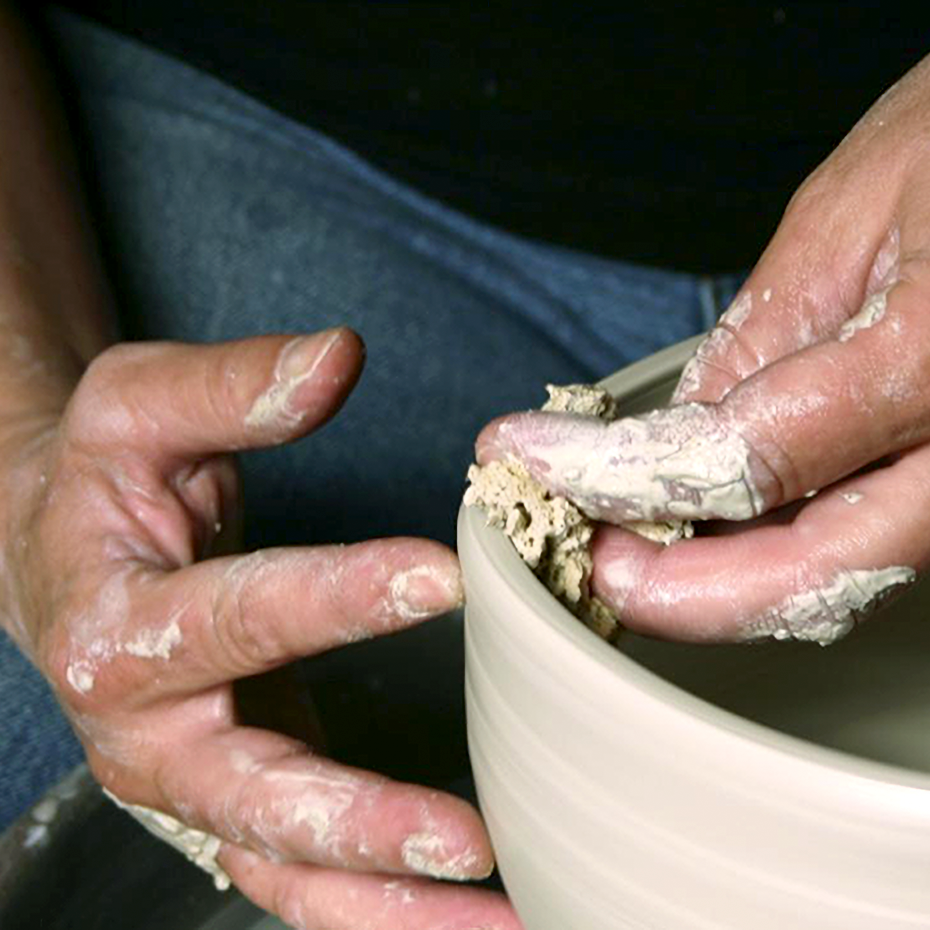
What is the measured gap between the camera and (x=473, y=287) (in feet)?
4.30

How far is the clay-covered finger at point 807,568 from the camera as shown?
25.0 inches

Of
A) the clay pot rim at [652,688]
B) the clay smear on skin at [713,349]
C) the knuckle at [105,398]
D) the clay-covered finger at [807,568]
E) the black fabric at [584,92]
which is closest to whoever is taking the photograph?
the clay pot rim at [652,688]

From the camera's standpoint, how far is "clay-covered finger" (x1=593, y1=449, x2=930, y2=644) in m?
0.63

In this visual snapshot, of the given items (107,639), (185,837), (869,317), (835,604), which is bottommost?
(185,837)

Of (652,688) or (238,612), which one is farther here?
(238,612)

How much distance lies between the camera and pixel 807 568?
64cm

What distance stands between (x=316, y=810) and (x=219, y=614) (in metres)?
0.10

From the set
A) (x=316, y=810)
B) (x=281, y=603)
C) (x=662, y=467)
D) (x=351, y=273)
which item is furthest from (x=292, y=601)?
(x=351, y=273)

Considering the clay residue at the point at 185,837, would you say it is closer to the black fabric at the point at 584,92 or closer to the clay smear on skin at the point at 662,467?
the clay smear on skin at the point at 662,467

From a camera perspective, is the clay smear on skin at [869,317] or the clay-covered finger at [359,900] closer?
the clay smear on skin at [869,317]

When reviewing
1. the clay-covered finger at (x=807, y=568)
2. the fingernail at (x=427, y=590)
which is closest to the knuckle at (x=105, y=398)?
the fingernail at (x=427, y=590)

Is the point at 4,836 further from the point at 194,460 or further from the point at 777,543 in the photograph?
the point at 777,543

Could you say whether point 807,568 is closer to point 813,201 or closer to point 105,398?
point 813,201

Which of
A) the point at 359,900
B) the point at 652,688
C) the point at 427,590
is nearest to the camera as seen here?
the point at 652,688
